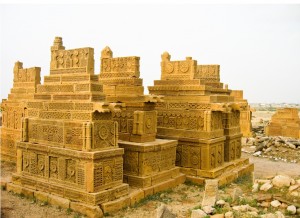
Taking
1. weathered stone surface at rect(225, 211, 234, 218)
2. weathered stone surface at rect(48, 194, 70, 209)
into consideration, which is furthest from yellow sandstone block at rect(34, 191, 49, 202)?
weathered stone surface at rect(225, 211, 234, 218)

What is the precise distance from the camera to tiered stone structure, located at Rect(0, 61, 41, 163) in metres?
13.3

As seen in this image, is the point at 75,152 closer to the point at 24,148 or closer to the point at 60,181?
the point at 60,181

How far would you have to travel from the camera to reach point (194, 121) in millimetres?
11234

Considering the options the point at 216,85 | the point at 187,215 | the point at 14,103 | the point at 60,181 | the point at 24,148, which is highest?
the point at 216,85

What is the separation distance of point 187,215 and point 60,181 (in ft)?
10.7

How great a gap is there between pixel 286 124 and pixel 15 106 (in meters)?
16.2

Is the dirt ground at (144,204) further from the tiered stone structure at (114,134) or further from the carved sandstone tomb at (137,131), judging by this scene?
the carved sandstone tomb at (137,131)

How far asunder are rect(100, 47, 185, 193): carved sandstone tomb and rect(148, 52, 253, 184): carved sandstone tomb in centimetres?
88

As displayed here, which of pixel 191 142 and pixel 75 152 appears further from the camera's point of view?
pixel 191 142

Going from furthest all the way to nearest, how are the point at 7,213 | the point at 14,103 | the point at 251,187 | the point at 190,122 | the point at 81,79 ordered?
the point at 14,103 < the point at 190,122 < the point at 251,187 < the point at 81,79 < the point at 7,213

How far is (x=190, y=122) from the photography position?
11.3 metres

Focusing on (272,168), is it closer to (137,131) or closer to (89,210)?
(137,131)

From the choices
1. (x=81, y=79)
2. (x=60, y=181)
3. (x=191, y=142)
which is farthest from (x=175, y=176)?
(x=81, y=79)

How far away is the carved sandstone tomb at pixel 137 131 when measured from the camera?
9391 millimetres
